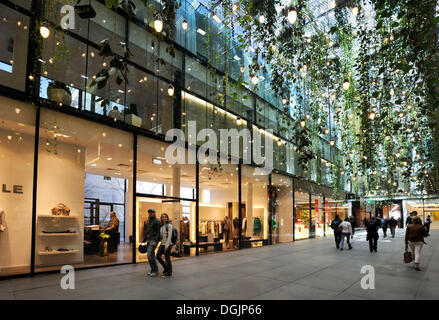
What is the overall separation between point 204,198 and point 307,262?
610cm

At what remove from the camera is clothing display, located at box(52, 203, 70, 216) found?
27.6ft

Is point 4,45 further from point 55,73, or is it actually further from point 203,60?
point 203,60

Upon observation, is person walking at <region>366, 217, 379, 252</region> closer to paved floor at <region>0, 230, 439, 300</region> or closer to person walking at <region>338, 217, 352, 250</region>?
person walking at <region>338, 217, 352, 250</region>

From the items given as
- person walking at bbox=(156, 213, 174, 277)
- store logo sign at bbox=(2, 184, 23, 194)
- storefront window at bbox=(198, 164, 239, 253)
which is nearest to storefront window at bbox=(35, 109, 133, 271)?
store logo sign at bbox=(2, 184, 23, 194)

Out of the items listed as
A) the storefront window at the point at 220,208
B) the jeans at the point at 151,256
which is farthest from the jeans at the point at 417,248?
the storefront window at the point at 220,208

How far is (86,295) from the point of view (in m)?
5.66

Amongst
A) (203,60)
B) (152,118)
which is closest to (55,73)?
(152,118)

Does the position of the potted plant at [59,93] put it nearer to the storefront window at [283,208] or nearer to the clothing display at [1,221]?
the clothing display at [1,221]

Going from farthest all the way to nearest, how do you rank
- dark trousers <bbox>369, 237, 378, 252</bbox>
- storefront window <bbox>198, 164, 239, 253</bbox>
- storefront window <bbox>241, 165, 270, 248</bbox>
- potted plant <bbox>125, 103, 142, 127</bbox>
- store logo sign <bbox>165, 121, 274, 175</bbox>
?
storefront window <bbox>241, 165, 270, 248</bbox>, storefront window <bbox>198, 164, 239, 253</bbox>, dark trousers <bbox>369, 237, 378, 252</bbox>, store logo sign <bbox>165, 121, 274, 175</bbox>, potted plant <bbox>125, 103, 142, 127</bbox>

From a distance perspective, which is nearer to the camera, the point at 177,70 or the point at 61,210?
the point at 61,210

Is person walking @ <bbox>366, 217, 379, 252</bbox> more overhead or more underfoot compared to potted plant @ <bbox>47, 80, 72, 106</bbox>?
more underfoot

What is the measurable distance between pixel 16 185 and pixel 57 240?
70.3 inches

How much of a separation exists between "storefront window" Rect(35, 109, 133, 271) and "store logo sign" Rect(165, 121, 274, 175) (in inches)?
75.6

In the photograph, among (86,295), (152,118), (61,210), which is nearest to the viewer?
(86,295)
